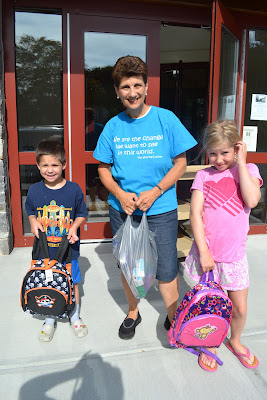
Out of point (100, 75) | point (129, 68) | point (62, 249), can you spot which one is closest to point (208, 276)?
point (62, 249)

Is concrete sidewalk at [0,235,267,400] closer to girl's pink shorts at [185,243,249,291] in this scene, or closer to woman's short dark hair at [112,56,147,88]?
girl's pink shorts at [185,243,249,291]

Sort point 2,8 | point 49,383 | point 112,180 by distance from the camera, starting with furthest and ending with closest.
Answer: point 2,8, point 112,180, point 49,383

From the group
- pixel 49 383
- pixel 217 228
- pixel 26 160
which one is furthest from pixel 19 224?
pixel 217 228

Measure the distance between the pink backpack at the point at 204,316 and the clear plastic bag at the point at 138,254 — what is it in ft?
1.01

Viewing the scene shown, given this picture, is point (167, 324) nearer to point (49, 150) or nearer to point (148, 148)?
point (148, 148)

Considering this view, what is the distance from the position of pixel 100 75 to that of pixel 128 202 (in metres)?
2.29

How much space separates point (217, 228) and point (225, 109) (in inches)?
87.0

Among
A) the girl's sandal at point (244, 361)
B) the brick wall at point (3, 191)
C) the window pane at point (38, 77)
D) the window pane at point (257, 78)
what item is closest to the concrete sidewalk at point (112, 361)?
the girl's sandal at point (244, 361)

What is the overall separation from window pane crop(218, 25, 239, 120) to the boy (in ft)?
6.61

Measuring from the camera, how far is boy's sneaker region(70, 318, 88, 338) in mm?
2283

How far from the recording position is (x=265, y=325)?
244 cm

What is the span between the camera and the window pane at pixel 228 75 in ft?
11.3

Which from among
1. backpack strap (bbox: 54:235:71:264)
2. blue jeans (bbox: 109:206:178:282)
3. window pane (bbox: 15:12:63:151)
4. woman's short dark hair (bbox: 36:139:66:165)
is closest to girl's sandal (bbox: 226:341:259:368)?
blue jeans (bbox: 109:206:178:282)

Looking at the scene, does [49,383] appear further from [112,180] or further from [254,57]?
[254,57]
